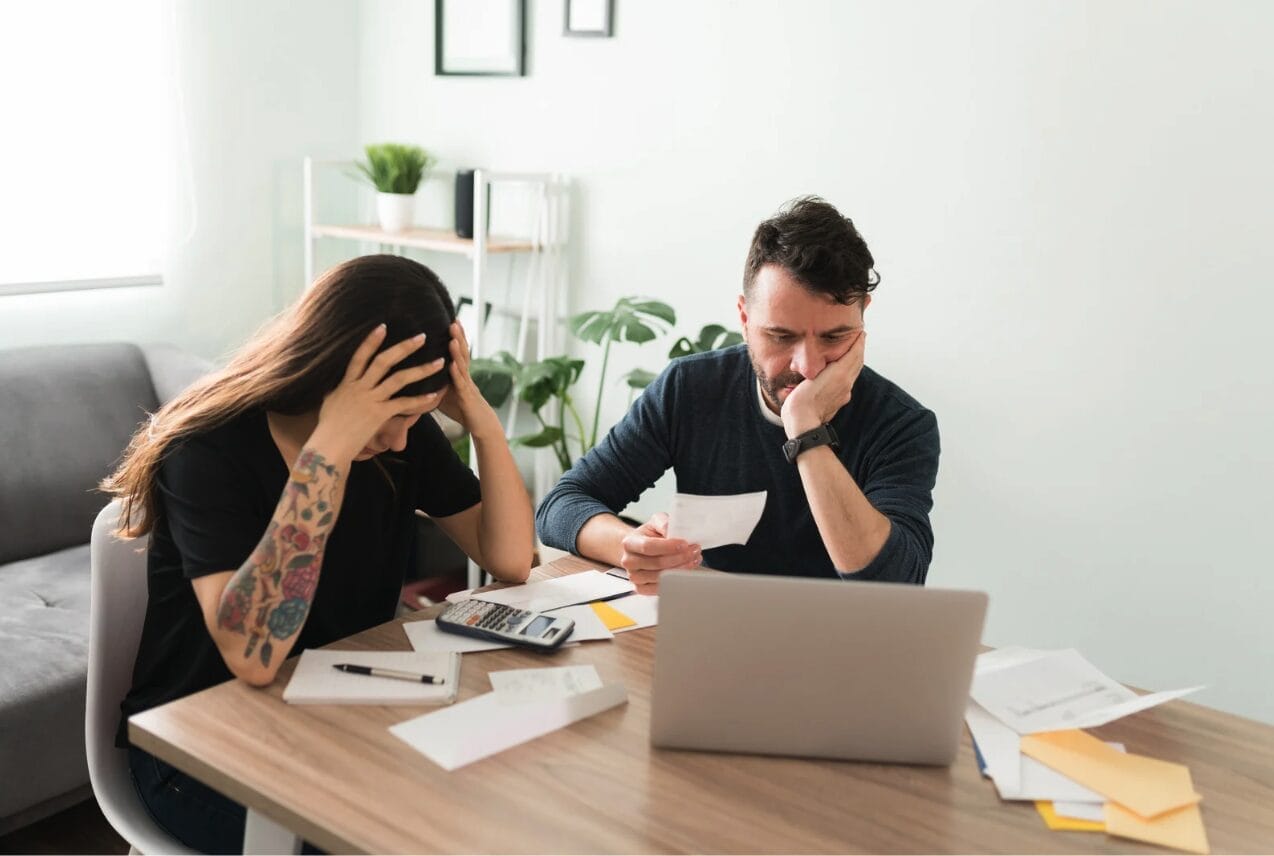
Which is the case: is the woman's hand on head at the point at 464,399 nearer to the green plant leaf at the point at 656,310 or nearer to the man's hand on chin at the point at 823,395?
the man's hand on chin at the point at 823,395

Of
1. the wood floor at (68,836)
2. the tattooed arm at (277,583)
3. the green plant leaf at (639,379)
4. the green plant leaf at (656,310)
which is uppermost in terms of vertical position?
the green plant leaf at (656,310)

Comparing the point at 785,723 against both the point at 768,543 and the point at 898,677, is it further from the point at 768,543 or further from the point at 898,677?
the point at 768,543

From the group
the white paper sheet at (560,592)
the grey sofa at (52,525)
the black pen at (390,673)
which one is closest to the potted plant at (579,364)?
the grey sofa at (52,525)

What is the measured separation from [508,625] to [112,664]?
20.4 inches

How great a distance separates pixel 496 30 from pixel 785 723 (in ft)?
8.88

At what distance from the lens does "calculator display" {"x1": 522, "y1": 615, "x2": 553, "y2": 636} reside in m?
1.43

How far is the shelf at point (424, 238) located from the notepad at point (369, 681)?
200cm

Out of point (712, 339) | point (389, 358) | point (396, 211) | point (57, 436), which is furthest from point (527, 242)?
point (389, 358)

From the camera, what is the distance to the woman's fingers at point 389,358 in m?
1.40

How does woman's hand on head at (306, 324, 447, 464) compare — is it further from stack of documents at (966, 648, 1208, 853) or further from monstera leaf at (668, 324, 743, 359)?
monstera leaf at (668, 324, 743, 359)

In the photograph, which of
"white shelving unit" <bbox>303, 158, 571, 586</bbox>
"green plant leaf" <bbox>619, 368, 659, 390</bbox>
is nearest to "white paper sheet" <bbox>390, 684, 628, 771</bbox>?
"green plant leaf" <bbox>619, 368, 659, 390</bbox>

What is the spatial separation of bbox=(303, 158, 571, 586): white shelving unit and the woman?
5.63 ft

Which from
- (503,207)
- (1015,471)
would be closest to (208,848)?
(1015,471)

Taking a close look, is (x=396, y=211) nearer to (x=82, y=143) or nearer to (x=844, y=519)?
(x=82, y=143)
